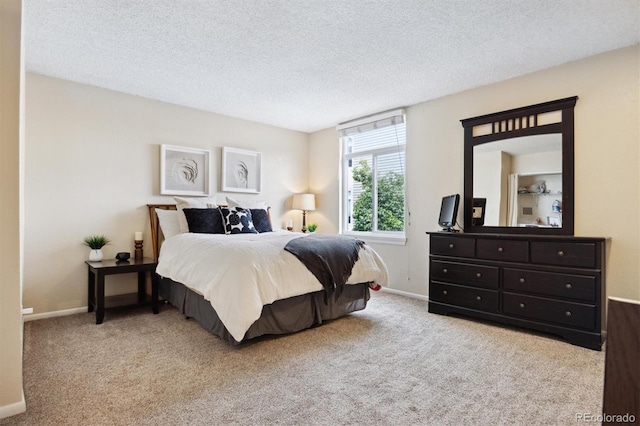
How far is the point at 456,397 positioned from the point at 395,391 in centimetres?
33

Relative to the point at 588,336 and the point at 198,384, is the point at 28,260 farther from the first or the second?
the point at 588,336

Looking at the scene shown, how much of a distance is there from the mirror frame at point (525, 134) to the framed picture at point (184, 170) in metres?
3.20

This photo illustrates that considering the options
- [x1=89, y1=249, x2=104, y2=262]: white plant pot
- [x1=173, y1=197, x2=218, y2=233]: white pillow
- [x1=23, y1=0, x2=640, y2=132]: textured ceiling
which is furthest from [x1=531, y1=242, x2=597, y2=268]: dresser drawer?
[x1=89, y1=249, x2=104, y2=262]: white plant pot

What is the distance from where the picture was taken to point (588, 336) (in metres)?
2.53

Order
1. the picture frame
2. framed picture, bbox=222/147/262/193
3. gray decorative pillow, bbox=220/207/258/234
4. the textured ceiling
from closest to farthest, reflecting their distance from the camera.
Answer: the textured ceiling
the picture frame
gray decorative pillow, bbox=220/207/258/234
framed picture, bbox=222/147/262/193

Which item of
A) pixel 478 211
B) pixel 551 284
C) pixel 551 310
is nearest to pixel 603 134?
pixel 478 211

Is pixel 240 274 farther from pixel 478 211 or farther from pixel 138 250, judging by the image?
pixel 478 211

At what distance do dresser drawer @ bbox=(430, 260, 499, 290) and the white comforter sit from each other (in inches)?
31.8

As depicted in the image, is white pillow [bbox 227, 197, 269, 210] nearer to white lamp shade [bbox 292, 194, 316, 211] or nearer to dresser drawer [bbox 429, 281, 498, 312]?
white lamp shade [bbox 292, 194, 316, 211]

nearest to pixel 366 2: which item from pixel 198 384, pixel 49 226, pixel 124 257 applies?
pixel 198 384

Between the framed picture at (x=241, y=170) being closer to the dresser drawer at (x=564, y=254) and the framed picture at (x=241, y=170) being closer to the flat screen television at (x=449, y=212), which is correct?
the flat screen television at (x=449, y=212)

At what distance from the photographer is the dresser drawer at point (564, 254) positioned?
2566 millimetres

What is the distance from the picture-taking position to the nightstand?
3.08 m

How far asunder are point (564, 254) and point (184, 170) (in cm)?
407
